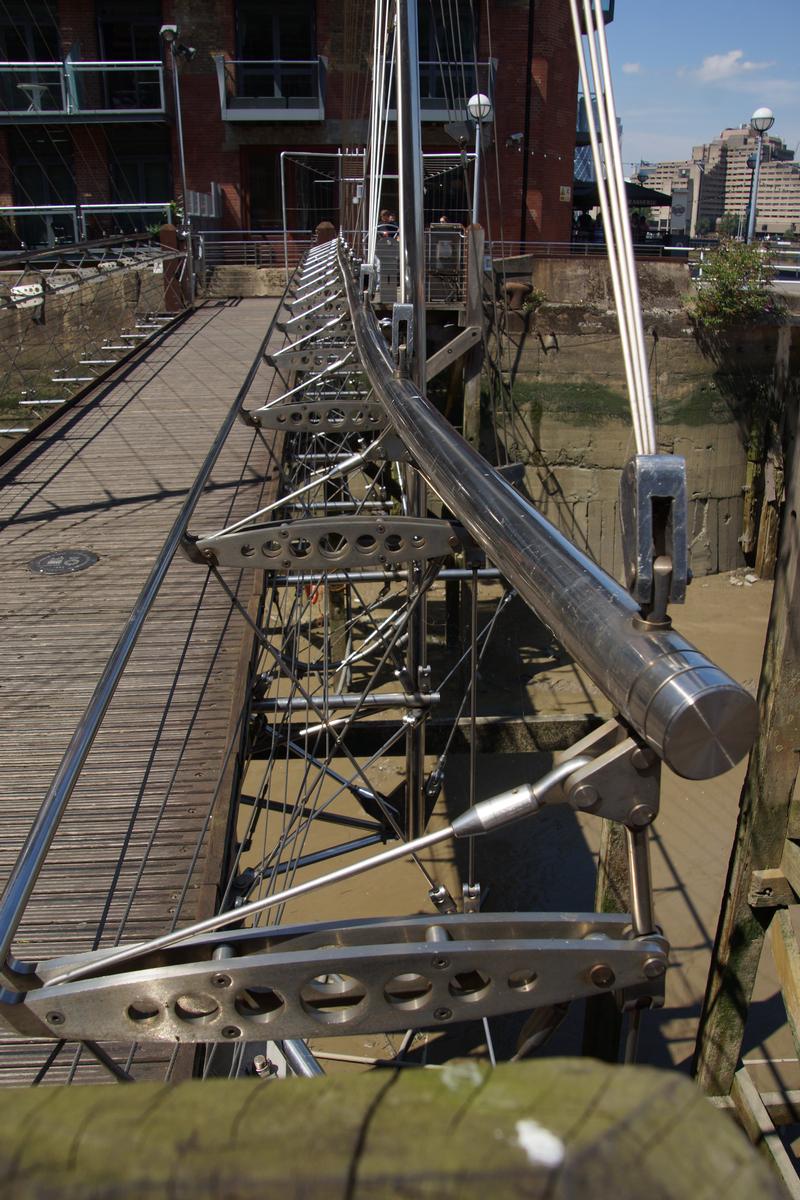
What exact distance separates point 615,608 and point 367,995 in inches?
29.7

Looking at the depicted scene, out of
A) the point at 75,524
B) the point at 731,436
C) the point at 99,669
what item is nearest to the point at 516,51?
the point at 731,436

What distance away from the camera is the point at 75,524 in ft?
24.5

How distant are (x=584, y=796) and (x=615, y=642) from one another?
246mm

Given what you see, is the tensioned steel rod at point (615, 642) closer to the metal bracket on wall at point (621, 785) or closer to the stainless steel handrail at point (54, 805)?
the metal bracket on wall at point (621, 785)

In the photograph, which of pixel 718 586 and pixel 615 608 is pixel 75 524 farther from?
pixel 718 586

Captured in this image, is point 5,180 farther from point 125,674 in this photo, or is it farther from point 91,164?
point 125,674

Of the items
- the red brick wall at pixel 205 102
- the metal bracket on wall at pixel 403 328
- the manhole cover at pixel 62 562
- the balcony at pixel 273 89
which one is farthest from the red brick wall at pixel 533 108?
the metal bracket on wall at pixel 403 328

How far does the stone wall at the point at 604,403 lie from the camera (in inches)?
617

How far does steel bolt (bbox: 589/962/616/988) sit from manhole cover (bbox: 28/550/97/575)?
559cm

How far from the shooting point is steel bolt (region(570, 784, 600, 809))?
1.53m

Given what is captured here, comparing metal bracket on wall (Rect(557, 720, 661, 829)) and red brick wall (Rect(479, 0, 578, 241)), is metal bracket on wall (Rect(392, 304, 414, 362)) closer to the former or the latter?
metal bracket on wall (Rect(557, 720, 661, 829))

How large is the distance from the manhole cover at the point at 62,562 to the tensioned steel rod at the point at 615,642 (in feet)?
14.9

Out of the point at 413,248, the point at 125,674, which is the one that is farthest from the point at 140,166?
the point at 125,674

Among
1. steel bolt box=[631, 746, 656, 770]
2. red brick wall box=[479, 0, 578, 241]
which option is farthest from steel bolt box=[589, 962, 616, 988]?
red brick wall box=[479, 0, 578, 241]
